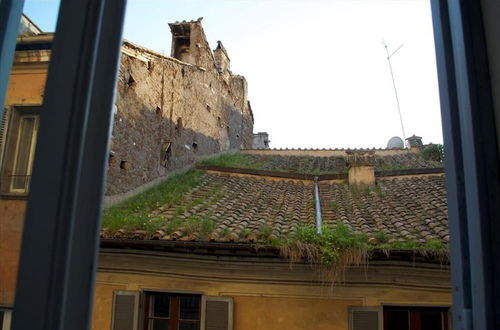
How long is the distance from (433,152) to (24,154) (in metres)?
14.5

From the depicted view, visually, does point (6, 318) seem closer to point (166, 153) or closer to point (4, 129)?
point (4, 129)

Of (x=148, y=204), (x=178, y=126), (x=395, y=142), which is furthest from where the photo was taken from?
(x=395, y=142)

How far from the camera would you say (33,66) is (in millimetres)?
1147

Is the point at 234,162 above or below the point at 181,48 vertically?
below

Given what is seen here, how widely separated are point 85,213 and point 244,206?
726 centimetres

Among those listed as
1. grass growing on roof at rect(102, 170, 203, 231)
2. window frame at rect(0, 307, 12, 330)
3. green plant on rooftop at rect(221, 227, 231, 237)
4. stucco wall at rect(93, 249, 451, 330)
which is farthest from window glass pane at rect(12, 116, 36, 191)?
Answer: grass growing on roof at rect(102, 170, 203, 231)

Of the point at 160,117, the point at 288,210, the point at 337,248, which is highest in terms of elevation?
the point at 160,117

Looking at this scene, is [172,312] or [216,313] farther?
[172,312]

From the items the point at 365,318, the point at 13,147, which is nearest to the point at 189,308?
the point at 365,318

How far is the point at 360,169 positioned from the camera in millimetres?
10086

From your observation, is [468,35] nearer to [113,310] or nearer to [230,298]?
[230,298]

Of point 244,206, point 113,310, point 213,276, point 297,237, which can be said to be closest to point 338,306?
point 297,237

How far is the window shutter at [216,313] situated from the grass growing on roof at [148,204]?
1.38m

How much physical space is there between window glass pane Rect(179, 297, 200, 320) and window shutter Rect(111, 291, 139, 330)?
67 centimetres
